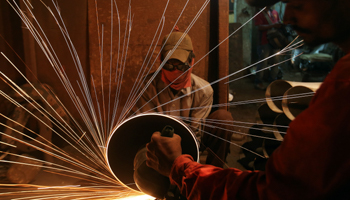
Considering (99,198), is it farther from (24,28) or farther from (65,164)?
(24,28)

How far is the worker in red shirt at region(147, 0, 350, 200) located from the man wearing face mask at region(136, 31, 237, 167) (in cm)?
142

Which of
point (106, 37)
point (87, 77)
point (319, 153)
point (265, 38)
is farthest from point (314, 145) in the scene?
point (265, 38)

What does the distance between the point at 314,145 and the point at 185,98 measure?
1879 millimetres

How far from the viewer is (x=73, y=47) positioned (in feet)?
9.41

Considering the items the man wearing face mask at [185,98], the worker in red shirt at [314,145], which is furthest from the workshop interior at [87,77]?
the worker in red shirt at [314,145]

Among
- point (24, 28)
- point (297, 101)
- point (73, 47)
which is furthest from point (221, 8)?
point (24, 28)

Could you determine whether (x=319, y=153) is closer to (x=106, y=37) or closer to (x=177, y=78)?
(x=177, y=78)

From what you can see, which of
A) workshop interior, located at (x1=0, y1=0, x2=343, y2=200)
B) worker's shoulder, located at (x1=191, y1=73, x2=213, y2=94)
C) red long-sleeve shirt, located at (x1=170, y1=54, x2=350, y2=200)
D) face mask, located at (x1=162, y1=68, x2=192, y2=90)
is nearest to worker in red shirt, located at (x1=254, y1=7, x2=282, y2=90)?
workshop interior, located at (x1=0, y1=0, x2=343, y2=200)

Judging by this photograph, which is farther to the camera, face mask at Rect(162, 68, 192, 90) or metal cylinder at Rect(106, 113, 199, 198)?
face mask at Rect(162, 68, 192, 90)

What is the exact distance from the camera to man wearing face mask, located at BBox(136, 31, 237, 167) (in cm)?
231

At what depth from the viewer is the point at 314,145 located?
652 millimetres

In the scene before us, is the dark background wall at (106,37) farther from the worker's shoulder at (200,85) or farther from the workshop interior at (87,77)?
the worker's shoulder at (200,85)

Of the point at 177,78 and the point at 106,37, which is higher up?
the point at 106,37

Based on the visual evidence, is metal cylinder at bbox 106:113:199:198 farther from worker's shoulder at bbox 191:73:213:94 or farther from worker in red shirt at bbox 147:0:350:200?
worker's shoulder at bbox 191:73:213:94
